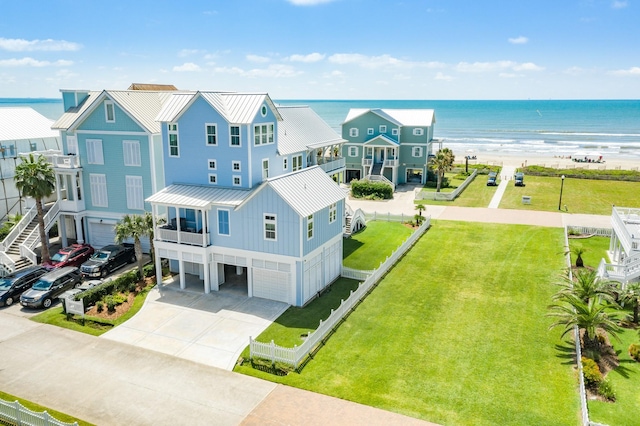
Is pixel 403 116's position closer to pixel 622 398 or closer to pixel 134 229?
pixel 134 229

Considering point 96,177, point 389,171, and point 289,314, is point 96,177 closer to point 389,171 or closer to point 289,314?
point 289,314

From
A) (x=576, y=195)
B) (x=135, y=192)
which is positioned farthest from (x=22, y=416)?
(x=576, y=195)

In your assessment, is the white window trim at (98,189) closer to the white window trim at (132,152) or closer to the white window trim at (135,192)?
the white window trim at (135,192)

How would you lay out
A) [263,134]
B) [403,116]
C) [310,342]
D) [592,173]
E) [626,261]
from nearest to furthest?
1. [310,342]
2. [626,261]
3. [263,134]
4. [403,116]
5. [592,173]

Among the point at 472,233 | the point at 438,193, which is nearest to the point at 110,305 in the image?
the point at 472,233

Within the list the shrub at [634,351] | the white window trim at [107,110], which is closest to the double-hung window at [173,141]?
the white window trim at [107,110]

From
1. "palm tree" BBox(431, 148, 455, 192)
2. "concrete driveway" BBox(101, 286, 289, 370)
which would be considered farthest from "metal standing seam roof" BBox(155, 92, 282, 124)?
"palm tree" BBox(431, 148, 455, 192)
